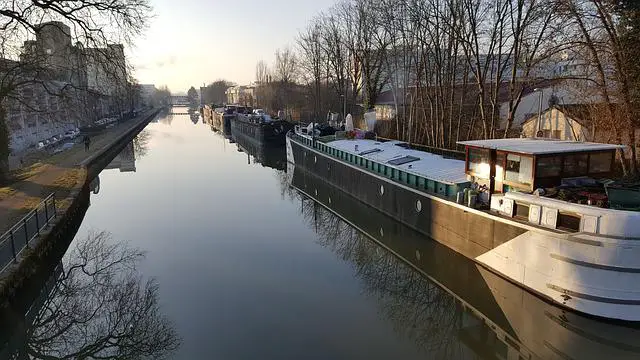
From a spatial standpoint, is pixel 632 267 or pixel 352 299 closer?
pixel 632 267

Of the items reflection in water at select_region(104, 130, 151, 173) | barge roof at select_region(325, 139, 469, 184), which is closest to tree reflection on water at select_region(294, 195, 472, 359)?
barge roof at select_region(325, 139, 469, 184)

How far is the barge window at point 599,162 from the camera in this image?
14.1m

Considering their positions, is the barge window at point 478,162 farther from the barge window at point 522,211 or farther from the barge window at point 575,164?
the barge window at point 575,164

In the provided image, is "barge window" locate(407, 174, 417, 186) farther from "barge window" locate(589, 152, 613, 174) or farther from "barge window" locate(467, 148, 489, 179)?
"barge window" locate(589, 152, 613, 174)

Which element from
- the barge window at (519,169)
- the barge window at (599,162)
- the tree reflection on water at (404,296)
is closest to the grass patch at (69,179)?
the tree reflection on water at (404,296)

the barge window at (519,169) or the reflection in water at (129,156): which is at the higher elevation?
the barge window at (519,169)

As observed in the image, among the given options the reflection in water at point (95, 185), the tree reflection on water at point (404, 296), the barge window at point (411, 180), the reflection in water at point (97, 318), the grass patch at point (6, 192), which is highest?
the barge window at point (411, 180)

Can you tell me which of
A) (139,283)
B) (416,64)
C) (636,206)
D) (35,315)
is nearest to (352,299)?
(139,283)

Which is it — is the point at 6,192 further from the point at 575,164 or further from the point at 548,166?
the point at 575,164

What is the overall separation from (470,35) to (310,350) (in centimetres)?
2254

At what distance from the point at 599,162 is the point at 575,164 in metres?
0.80

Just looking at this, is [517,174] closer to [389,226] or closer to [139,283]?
[389,226]

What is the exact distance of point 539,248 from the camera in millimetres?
12742

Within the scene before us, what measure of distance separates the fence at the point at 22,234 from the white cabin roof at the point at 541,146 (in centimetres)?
1456
